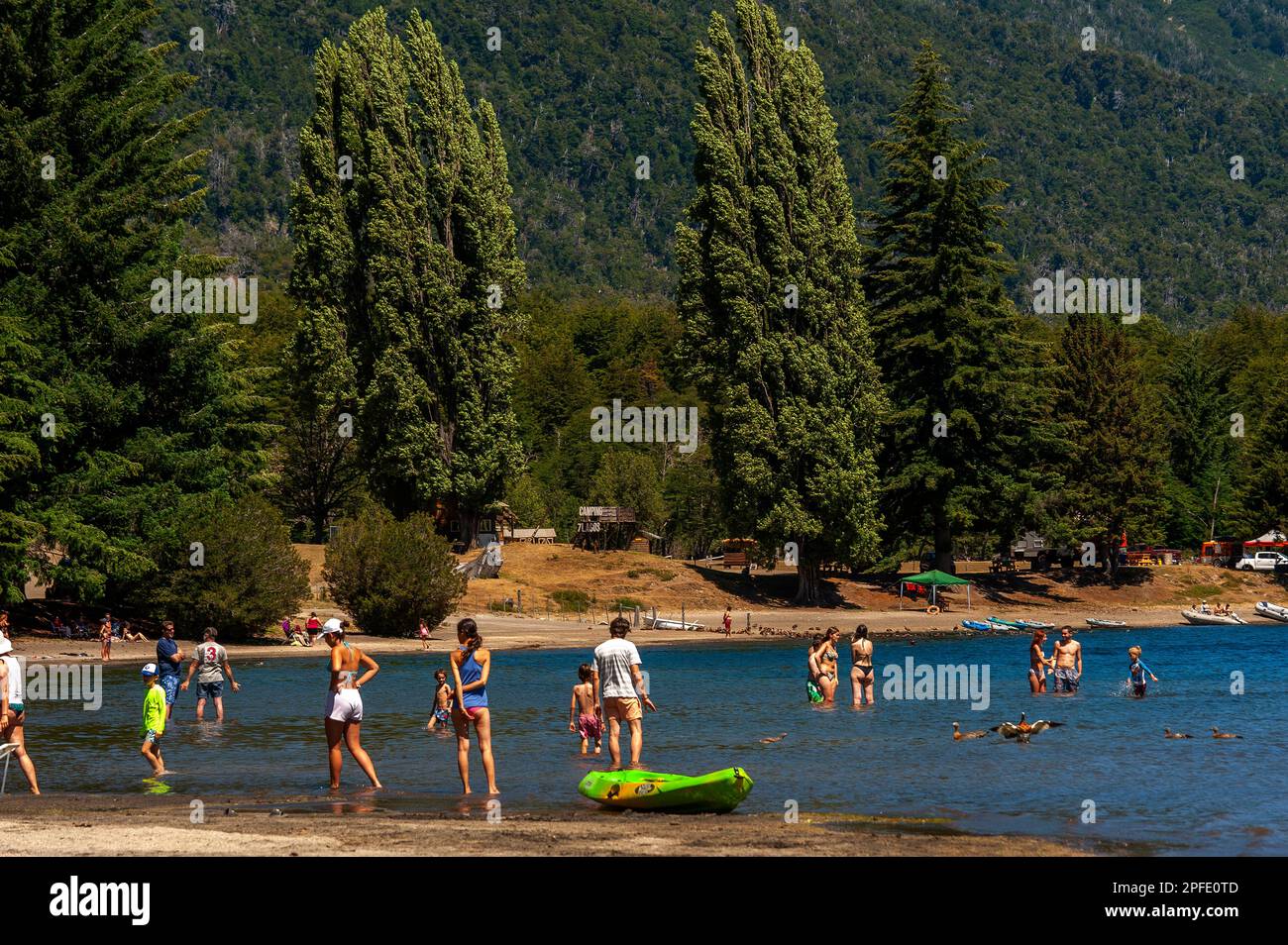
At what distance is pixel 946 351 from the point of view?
75.8 metres

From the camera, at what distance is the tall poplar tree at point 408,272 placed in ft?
227

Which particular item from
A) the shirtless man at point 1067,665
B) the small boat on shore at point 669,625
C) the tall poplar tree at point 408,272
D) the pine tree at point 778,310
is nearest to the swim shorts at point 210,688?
the shirtless man at point 1067,665

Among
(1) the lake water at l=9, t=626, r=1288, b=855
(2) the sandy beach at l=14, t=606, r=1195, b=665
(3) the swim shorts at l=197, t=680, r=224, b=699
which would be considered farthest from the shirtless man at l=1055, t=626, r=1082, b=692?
(3) the swim shorts at l=197, t=680, r=224, b=699

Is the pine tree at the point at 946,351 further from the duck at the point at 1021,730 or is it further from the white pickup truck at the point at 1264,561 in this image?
the duck at the point at 1021,730

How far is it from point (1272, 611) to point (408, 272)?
46050 millimetres

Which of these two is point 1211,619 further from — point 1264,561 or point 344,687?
point 344,687

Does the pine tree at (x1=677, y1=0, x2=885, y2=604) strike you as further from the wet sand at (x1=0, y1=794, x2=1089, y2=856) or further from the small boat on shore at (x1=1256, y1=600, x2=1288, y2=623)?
the wet sand at (x1=0, y1=794, x2=1089, y2=856)

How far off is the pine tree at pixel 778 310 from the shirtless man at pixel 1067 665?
98.8 feet

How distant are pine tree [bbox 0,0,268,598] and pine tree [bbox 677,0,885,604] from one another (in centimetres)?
2605

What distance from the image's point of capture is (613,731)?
22156mm

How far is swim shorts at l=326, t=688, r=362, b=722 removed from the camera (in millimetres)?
19578

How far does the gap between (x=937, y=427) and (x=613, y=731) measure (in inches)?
2148

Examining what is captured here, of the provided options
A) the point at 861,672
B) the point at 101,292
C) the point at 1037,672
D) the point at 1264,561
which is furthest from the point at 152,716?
the point at 1264,561

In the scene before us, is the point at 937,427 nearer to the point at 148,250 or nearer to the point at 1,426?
the point at 148,250
